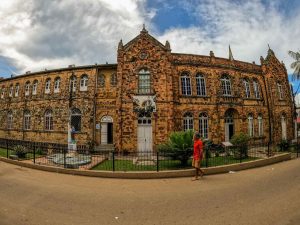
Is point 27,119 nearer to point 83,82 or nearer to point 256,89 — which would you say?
point 83,82

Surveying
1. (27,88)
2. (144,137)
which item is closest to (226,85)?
(144,137)

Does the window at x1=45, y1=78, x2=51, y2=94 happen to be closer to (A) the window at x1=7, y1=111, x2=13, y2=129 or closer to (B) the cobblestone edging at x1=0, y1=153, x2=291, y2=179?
(A) the window at x1=7, y1=111, x2=13, y2=129

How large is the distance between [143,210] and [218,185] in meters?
3.51

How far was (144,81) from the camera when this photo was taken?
1808cm

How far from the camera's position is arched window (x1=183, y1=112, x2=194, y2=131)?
62.5 ft

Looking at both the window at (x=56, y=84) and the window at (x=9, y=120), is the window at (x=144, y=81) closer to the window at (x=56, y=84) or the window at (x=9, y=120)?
the window at (x=56, y=84)

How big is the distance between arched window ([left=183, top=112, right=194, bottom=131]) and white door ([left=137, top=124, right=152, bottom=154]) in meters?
3.34

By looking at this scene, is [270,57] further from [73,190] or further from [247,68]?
[73,190]

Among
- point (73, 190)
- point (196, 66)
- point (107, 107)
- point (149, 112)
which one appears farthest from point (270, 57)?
point (73, 190)

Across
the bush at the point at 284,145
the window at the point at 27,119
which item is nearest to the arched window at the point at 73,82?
the window at the point at 27,119

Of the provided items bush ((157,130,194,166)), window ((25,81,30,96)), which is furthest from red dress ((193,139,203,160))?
window ((25,81,30,96))

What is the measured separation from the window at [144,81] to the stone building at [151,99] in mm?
82

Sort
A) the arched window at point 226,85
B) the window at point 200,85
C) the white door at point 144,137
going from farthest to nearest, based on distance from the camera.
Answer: the arched window at point 226,85 < the window at point 200,85 < the white door at point 144,137

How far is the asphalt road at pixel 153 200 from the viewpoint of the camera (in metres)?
5.13
